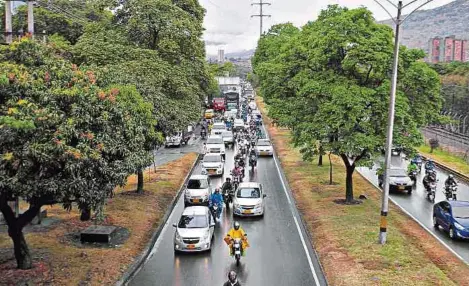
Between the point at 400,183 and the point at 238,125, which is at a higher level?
the point at 238,125

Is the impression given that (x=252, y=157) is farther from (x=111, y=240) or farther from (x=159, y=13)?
(x=111, y=240)

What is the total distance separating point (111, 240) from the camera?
19.3 meters

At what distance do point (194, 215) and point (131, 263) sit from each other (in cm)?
364

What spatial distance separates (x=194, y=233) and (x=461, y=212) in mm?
11024

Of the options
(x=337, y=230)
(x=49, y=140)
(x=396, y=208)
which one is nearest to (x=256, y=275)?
(x=337, y=230)

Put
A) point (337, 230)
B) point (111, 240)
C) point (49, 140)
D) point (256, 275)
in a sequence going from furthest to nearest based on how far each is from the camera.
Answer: point (337, 230)
point (111, 240)
point (256, 275)
point (49, 140)

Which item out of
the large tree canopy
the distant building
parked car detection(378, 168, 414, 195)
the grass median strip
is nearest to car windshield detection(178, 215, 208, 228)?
the grass median strip

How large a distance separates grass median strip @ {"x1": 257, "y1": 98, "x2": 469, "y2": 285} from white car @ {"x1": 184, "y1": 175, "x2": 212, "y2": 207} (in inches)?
186

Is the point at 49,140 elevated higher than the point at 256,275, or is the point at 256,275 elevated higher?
the point at 49,140

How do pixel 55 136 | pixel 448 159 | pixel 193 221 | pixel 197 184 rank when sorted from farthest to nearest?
pixel 448 159 < pixel 197 184 < pixel 193 221 < pixel 55 136

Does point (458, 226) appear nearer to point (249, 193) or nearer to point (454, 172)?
point (249, 193)

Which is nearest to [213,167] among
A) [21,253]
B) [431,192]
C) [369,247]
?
[431,192]

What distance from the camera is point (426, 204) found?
92.7ft

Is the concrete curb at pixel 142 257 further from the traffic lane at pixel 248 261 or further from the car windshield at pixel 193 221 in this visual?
the car windshield at pixel 193 221
